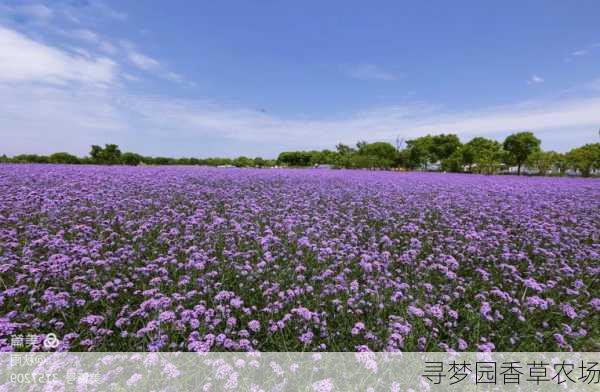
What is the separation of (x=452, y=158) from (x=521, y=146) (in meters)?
18.2

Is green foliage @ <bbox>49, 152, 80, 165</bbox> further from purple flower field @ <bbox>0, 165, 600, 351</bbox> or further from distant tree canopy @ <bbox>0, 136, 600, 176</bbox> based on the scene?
purple flower field @ <bbox>0, 165, 600, 351</bbox>

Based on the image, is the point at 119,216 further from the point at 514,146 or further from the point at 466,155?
the point at 514,146

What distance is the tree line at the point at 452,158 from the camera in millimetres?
37875

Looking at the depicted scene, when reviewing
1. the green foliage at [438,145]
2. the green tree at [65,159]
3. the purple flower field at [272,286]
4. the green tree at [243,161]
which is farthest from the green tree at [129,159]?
the green foliage at [438,145]

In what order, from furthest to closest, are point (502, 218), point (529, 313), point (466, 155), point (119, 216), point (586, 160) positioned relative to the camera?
point (466, 155), point (586, 160), point (502, 218), point (119, 216), point (529, 313)

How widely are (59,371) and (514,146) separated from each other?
6885 cm

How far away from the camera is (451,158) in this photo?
48219mm

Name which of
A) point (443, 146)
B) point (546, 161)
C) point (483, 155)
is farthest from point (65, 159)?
point (443, 146)

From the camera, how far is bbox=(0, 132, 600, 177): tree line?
124 ft

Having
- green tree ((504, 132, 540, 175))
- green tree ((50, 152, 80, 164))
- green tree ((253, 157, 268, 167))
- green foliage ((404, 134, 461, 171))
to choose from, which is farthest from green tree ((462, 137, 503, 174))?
green tree ((50, 152, 80, 164))

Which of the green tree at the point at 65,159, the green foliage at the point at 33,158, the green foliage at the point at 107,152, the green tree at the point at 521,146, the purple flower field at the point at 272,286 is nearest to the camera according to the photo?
the purple flower field at the point at 272,286

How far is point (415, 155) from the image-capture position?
60.8 meters

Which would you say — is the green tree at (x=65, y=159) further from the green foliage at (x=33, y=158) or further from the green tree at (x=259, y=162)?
the green tree at (x=259, y=162)

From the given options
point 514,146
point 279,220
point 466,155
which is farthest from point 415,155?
point 279,220
